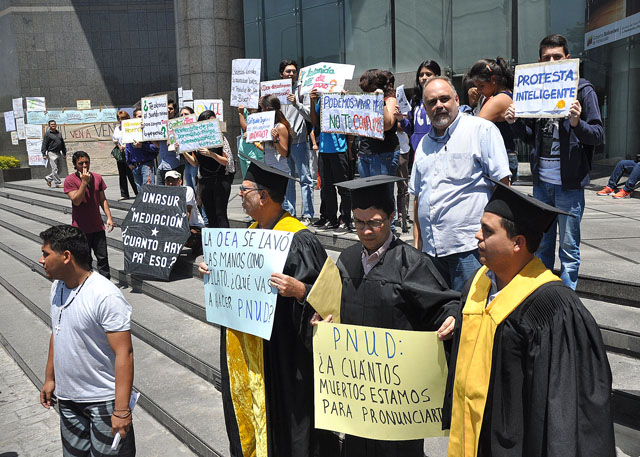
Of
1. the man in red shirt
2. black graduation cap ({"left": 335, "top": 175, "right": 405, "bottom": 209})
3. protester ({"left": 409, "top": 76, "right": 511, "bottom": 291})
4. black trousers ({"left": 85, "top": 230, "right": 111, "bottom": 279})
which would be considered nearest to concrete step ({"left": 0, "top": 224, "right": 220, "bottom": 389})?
black trousers ({"left": 85, "top": 230, "right": 111, "bottom": 279})

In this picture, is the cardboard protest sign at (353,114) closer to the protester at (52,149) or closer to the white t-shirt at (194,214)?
the white t-shirt at (194,214)

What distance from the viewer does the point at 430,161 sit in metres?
3.84

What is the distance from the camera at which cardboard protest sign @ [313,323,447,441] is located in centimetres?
278

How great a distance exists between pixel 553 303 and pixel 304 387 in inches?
65.7

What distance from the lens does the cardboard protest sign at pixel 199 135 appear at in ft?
26.7

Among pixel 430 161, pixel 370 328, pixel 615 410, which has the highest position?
pixel 430 161

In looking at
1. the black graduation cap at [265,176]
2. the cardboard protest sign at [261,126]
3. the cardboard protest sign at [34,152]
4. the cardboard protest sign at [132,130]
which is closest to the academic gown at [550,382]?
the black graduation cap at [265,176]

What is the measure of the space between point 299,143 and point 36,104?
62.9 feet

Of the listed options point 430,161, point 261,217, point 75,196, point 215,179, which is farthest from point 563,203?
point 75,196

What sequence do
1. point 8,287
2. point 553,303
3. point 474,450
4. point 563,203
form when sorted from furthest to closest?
1. point 8,287
2. point 563,203
3. point 474,450
4. point 553,303

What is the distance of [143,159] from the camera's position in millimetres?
12273

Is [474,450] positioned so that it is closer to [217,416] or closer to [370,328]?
[370,328]

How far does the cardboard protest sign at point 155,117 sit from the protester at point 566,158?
723 cm

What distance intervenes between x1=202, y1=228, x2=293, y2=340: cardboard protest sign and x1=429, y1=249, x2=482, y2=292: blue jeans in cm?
109
